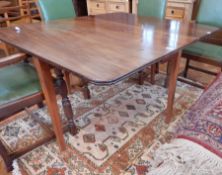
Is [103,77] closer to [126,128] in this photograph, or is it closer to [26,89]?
[26,89]

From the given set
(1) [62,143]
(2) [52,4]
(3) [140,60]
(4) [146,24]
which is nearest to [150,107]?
(4) [146,24]

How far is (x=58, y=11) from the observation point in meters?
2.13

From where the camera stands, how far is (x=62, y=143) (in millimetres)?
1496

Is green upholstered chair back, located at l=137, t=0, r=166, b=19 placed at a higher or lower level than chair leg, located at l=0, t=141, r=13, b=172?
higher

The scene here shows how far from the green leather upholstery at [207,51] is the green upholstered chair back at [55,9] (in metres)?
1.27

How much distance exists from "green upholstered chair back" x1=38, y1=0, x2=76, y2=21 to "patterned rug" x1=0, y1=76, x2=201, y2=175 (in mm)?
813

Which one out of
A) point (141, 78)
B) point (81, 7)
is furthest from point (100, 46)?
point (81, 7)

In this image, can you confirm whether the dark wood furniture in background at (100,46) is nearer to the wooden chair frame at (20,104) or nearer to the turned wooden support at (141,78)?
the wooden chair frame at (20,104)

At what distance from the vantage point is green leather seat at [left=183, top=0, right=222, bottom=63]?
1.90 meters

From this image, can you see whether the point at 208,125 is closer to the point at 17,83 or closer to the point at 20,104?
the point at 20,104

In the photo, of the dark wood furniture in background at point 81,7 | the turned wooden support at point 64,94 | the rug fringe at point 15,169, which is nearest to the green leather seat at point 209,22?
the turned wooden support at point 64,94

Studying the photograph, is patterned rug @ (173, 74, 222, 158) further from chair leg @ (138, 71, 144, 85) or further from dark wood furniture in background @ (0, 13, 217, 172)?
chair leg @ (138, 71, 144, 85)

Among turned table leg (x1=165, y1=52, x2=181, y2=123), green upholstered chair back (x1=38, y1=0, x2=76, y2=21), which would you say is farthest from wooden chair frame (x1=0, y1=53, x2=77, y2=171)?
green upholstered chair back (x1=38, y1=0, x2=76, y2=21)

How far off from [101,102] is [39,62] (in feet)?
3.20
